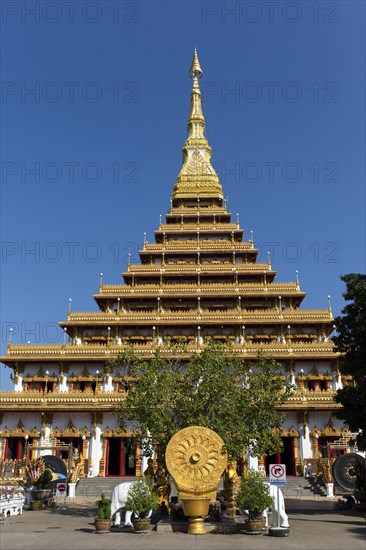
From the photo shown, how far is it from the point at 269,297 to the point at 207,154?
89.4 ft

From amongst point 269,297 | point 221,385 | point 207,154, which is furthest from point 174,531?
point 207,154

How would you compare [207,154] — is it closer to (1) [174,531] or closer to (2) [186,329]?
(2) [186,329]

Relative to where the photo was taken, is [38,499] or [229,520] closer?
[229,520]

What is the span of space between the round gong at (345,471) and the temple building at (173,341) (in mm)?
4384

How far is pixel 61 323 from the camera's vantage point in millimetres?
46688

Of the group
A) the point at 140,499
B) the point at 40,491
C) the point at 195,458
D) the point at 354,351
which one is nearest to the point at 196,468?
the point at 195,458

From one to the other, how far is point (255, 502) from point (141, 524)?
4.49 meters

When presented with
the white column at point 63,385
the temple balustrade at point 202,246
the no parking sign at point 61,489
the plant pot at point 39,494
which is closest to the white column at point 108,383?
the white column at point 63,385

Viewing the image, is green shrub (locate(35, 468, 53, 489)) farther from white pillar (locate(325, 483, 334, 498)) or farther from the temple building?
white pillar (locate(325, 483, 334, 498))

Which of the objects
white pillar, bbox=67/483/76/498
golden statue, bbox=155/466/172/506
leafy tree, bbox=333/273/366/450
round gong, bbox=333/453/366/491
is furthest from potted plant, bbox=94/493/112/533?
round gong, bbox=333/453/366/491

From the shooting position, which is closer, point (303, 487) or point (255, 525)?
point (255, 525)

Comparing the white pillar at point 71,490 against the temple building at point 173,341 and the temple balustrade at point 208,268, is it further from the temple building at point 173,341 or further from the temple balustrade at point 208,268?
the temple balustrade at point 208,268

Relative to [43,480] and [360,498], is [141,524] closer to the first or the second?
[43,480]

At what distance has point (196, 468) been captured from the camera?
20141 mm
